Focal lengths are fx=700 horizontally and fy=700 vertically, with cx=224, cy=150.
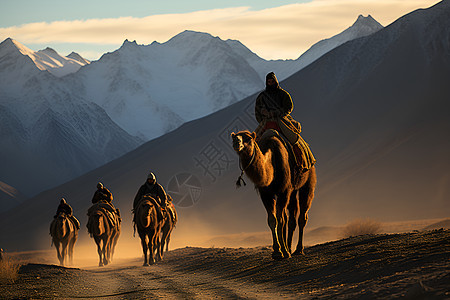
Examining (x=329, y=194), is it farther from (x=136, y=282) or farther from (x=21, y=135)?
(x=21, y=135)

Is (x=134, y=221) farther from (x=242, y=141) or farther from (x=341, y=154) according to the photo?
(x=341, y=154)

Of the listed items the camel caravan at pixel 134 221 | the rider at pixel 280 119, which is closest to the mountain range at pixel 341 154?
the camel caravan at pixel 134 221

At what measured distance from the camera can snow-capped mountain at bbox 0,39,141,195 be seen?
535 feet

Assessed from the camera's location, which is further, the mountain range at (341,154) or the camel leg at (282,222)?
the mountain range at (341,154)

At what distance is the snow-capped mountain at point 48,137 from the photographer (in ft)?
535

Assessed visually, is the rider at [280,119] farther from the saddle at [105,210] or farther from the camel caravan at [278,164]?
the saddle at [105,210]

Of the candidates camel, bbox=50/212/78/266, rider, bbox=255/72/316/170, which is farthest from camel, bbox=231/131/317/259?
camel, bbox=50/212/78/266

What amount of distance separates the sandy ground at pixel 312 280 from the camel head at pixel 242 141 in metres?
2.41

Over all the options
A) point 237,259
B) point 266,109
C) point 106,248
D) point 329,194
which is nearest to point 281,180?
point 266,109

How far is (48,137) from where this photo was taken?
17725cm

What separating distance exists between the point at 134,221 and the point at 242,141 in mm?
11495

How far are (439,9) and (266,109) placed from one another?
92343 mm

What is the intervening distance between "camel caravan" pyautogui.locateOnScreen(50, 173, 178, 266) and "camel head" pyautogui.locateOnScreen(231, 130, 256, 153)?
1030 centimetres

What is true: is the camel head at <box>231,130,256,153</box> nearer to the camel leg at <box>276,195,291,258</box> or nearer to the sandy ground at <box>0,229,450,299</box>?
the camel leg at <box>276,195,291,258</box>
